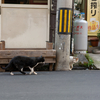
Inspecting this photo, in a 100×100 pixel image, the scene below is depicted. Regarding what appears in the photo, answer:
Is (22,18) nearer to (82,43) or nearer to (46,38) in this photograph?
(46,38)

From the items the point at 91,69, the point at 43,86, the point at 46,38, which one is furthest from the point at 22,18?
the point at 43,86

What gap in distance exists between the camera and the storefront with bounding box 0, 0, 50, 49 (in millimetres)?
10781

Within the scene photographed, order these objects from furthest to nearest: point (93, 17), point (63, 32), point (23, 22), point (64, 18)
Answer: point (93, 17), point (23, 22), point (63, 32), point (64, 18)

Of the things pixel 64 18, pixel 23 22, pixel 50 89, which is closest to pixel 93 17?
pixel 23 22

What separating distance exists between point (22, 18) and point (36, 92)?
6.06 metres

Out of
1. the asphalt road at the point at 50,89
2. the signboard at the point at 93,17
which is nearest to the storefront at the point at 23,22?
the signboard at the point at 93,17

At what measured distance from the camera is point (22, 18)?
35.6 ft

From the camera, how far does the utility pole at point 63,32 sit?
8805mm

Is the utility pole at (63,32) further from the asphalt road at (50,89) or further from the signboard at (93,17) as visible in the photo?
the signboard at (93,17)

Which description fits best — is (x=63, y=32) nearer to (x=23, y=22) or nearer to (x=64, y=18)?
(x=64, y=18)

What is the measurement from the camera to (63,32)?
8.92 meters

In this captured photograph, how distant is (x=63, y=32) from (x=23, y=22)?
103 inches

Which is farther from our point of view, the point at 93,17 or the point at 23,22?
the point at 93,17

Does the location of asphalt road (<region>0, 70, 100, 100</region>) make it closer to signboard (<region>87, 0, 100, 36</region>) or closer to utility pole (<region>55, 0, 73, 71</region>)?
utility pole (<region>55, 0, 73, 71</region>)
